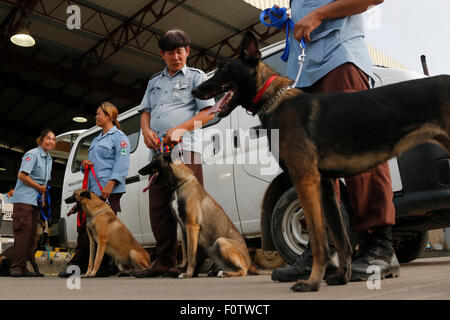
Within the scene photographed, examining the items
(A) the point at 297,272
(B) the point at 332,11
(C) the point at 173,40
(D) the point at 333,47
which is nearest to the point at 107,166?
(C) the point at 173,40

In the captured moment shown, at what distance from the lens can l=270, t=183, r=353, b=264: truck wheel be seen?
10.6ft

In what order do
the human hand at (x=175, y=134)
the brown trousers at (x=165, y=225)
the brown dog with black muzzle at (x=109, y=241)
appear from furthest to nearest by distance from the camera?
1. the brown dog with black muzzle at (x=109, y=241)
2. the brown trousers at (x=165, y=225)
3. the human hand at (x=175, y=134)

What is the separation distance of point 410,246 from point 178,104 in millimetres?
3068

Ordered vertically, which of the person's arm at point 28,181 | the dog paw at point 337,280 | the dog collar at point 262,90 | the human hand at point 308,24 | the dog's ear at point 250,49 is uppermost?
the human hand at point 308,24

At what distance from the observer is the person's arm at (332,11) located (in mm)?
2059

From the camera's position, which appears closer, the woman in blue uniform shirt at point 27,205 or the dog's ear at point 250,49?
the dog's ear at point 250,49

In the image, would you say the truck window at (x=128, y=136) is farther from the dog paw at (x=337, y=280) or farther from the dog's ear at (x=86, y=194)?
the dog paw at (x=337, y=280)

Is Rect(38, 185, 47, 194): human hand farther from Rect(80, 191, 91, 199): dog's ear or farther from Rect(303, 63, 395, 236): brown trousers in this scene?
Rect(303, 63, 395, 236): brown trousers

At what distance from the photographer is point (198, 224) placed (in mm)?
3291

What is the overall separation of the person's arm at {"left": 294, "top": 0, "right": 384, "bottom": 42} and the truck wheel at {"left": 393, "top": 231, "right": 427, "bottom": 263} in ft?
9.64

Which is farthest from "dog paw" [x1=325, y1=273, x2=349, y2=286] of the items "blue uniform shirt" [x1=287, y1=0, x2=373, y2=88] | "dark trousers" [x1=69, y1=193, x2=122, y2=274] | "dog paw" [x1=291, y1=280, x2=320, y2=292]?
"dark trousers" [x1=69, y1=193, x2=122, y2=274]

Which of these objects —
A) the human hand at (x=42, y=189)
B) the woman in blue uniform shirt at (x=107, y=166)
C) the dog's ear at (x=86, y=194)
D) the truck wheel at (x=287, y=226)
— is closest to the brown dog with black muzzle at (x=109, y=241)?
the dog's ear at (x=86, y=194)

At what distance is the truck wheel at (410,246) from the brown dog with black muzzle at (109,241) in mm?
2791

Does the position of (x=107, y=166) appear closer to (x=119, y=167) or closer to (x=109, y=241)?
(x=119, y=167)
